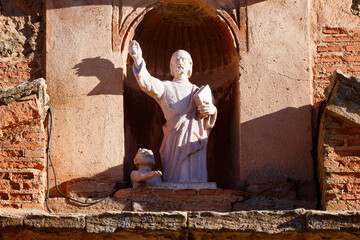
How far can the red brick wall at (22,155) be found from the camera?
32.9ft

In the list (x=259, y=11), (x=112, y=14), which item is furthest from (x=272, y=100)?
A: (x=112, y=14)

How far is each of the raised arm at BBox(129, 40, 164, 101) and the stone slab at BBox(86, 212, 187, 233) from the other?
2013 mm

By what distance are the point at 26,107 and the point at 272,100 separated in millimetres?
2575

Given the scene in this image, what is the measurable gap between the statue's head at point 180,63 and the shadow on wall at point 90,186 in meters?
1.30

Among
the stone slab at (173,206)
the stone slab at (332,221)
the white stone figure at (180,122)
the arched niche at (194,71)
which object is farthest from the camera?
the arched niche at (194,71)

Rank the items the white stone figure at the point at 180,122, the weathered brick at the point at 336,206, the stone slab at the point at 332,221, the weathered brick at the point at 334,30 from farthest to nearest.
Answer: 1. the weathered brick at the point at 334,30
2. the white stone figure at the point at 180,122
3. the weathered brick at the point at 336,206
4. the stone slab at the point at 332,221

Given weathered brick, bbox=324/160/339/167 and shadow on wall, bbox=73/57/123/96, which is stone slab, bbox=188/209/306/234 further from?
shadow on wall, bbox=73/57/123/96

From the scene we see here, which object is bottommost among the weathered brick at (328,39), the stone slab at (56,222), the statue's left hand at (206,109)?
the stone slab at (56,222)

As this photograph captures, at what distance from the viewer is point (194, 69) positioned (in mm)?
12156

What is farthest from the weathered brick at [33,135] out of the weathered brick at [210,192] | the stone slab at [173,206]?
the weathered brick at [210,192]

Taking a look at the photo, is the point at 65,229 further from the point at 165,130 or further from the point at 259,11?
the point at 259,11

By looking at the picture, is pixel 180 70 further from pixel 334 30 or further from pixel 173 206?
pixel 334 30

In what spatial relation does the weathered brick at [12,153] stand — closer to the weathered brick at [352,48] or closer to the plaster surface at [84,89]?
the plaster surface at [84,89]

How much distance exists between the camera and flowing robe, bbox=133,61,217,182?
10812mm
